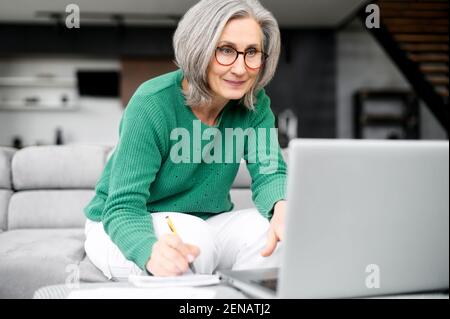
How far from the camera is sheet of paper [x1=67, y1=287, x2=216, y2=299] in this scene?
797 mm

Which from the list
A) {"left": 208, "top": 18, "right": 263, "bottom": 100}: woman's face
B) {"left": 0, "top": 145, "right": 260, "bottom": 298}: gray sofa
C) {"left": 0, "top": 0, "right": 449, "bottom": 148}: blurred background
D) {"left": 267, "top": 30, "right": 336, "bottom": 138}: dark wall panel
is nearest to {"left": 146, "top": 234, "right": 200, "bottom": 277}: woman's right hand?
{"left": 208, "top": 18, "right": 263, "bottom": 100}: woman's face

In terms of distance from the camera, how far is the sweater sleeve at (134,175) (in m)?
1.05

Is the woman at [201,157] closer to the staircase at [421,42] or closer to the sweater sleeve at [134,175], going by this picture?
the sweater sleeve at [134,175]

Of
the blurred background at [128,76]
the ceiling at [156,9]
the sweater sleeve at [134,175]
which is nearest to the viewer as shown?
the sweater sleeve at [134,175]

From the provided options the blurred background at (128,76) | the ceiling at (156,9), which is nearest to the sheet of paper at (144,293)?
the ceiling at (156,9)

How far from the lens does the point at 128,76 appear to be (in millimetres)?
6523

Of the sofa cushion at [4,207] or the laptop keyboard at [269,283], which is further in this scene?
the sofa cushion at [4,207]

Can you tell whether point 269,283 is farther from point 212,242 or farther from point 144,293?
point 212,242

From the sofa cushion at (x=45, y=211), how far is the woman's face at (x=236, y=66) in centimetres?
120

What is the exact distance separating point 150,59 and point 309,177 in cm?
625

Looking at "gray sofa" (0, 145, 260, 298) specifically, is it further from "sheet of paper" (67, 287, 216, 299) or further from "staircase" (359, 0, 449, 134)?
"staircase" (359, 0, 449, 134)

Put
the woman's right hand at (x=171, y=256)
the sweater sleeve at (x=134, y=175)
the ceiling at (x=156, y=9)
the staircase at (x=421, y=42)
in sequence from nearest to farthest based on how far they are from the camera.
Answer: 1. the woman's right hand at (x=171, y=256)
2. the sweater sleeve at (x=134, y=175)
3. the staircase at (x=421, y=42)
4. the ceiling at (x=156, y=9)

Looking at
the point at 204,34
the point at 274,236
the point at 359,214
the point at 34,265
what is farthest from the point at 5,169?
the point at 359,214

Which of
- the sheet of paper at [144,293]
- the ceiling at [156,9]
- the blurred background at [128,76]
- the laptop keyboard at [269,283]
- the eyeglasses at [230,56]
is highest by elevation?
the ceiling at [156,9]
